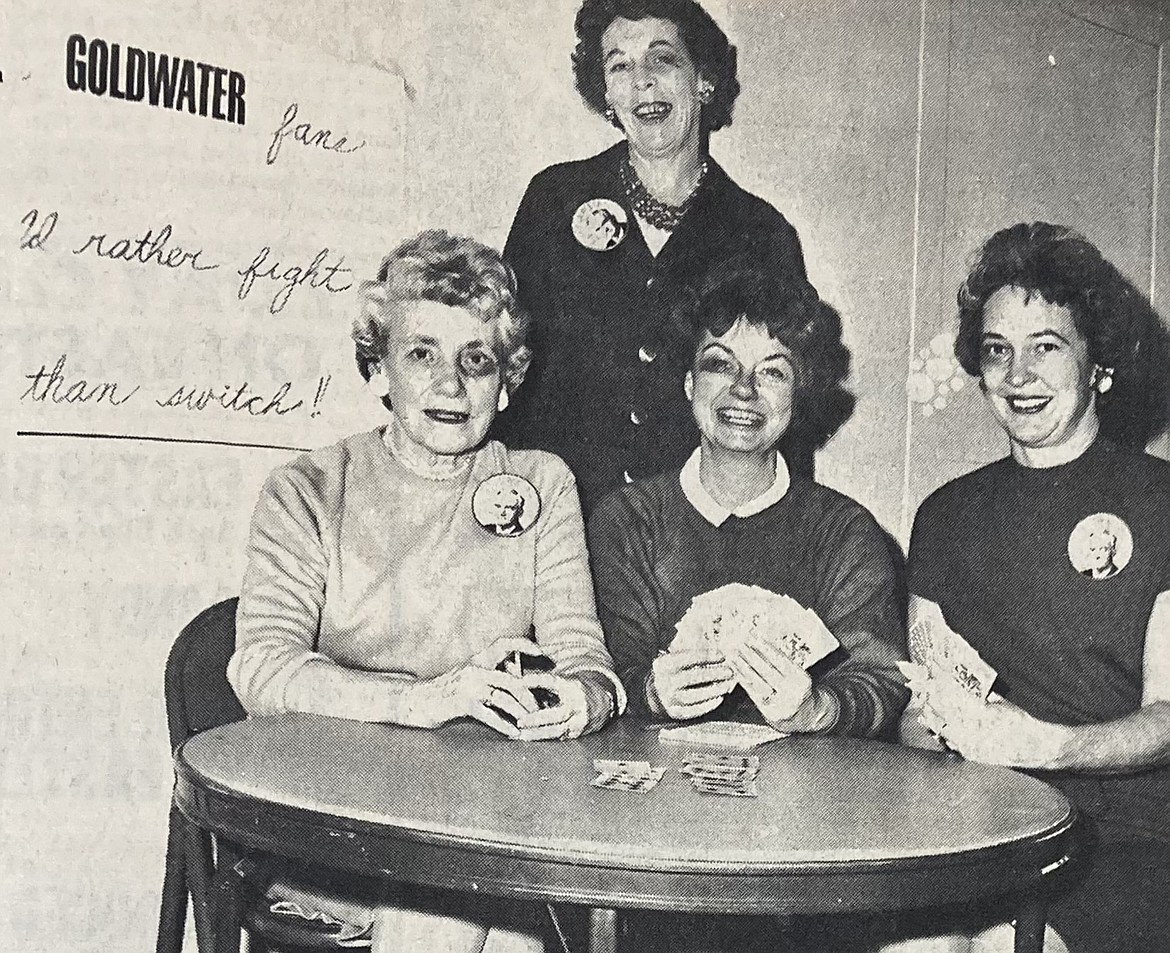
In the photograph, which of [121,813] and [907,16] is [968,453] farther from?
[121,813]

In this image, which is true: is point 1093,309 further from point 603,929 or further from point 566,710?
point 603,929

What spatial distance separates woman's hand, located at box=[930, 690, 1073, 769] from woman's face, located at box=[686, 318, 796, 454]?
63cm

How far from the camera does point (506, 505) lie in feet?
7.91

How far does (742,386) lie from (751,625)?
46 cm

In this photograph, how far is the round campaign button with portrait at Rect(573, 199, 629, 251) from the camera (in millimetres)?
2750

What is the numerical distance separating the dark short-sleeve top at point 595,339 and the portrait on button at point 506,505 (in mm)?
288

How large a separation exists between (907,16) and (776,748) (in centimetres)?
175

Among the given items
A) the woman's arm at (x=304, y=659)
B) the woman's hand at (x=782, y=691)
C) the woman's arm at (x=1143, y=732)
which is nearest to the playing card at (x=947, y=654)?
the woman's arm at (x=1143, y=732)

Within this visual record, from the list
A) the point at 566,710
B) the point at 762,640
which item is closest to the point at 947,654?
the point at 762,640

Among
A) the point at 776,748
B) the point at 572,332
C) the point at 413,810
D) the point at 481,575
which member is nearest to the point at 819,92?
the point at 572,332

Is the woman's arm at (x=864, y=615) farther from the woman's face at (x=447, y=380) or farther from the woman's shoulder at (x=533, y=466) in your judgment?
the woman's face at (x=447, y=380)

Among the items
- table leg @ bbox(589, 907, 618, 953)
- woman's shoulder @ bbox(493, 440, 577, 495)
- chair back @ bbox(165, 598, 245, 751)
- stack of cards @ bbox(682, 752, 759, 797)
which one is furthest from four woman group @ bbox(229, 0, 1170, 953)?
table leg @ bbox(589, 907, 618, 953)

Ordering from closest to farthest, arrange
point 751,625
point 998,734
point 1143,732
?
point 998,734 → point 1143,732 → point 751,625

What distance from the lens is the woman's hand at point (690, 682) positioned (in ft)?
7.48
